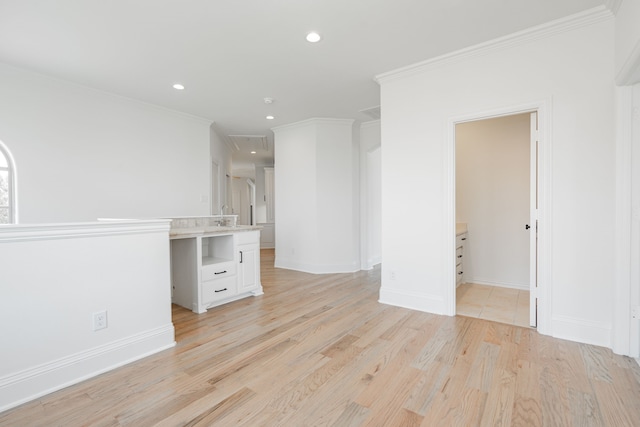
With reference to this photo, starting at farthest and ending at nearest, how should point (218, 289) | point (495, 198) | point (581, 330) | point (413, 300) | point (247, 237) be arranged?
point (495, 198), point (247, 237), point (218, 289), point (413, 300), point (581, 330)

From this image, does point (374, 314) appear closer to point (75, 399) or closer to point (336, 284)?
point (336, 284)

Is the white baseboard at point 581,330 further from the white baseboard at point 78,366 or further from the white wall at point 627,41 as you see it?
the white baseboard at point 78,366

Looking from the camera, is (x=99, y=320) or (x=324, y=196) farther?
(x=324, y=196)

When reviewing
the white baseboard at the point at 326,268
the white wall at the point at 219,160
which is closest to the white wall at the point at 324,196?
the white baseboard at the point at 326,268

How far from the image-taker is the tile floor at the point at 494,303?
9.89ft

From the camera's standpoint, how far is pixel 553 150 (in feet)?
8.31

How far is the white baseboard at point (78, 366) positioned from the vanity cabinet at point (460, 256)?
142 inches

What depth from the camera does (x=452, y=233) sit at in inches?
119

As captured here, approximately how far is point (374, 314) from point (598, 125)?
2.57 meters

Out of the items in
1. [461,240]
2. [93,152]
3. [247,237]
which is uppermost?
[93,152]

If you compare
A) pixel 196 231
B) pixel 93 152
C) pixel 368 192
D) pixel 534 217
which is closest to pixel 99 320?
pixel 196 231

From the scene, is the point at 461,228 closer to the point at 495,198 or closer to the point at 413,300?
the point at 495,198

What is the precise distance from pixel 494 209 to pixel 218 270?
3855 mm

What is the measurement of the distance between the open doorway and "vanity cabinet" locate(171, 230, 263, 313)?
8.75 feet
